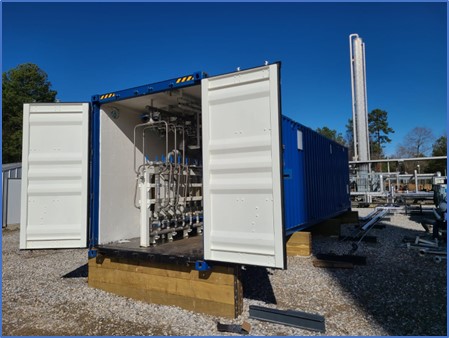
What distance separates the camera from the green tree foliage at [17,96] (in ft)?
77.3

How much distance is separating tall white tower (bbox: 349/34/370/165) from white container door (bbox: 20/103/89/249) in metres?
22.2

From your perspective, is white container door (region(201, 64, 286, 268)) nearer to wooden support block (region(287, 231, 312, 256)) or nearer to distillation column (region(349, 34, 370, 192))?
wooden support block (region(287, 231, 312, 256))

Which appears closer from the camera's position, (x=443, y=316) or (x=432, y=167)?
(x=443, y=316)

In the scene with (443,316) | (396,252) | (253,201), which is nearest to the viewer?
(253,201)

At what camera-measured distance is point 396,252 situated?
290 inches

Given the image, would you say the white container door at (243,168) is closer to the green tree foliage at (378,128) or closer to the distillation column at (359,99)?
the distillation column at (359,99)

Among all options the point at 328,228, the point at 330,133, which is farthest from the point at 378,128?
the point at 328,228

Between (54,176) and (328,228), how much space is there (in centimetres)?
733

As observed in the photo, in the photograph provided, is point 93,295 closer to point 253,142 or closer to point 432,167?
point 253,142

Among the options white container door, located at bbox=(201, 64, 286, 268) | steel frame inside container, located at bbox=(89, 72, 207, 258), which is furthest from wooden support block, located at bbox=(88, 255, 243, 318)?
white container door, located at bbox=(201, 64, 286, 268)

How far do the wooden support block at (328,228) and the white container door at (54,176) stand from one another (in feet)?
22.0

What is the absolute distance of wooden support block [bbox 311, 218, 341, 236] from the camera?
30.7 feet

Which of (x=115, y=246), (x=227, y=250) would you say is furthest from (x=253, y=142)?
(x=115, y=246)

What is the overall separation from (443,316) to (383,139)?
4618 centimetres
